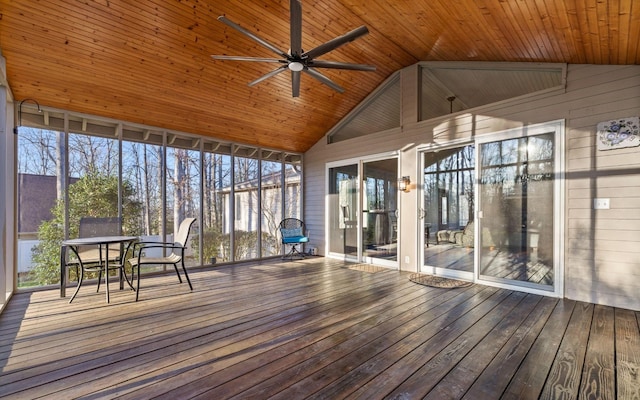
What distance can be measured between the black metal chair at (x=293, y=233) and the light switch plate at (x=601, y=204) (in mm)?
4776

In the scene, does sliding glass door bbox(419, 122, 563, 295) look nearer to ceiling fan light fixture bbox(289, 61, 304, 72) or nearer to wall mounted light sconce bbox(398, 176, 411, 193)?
wall mounted light sconce bbox(398, 176, 411, 193)

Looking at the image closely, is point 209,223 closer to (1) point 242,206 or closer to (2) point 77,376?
(1) point 242,206

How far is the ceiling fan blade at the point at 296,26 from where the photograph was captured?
262 centimetres

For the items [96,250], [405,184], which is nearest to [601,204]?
[405,184]

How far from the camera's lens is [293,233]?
6945 mm

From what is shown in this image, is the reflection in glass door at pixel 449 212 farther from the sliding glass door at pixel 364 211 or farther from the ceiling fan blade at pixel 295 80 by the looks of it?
the ceiling fan blade at pixel 295 80

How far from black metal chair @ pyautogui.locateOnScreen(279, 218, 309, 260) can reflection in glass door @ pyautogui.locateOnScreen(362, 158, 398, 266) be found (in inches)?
57.1

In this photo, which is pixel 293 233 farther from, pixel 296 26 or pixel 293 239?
pixel 296 26

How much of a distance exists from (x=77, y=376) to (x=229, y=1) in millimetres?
3826

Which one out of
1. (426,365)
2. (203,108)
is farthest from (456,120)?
(203,108)

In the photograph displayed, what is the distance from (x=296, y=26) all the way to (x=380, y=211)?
12.9 feet

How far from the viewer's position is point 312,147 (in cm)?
736

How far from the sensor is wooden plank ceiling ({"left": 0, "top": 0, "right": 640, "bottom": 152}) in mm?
2955

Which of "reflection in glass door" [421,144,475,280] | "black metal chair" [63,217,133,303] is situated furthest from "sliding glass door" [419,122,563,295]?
"black metal chair" [63,217,133,303]
